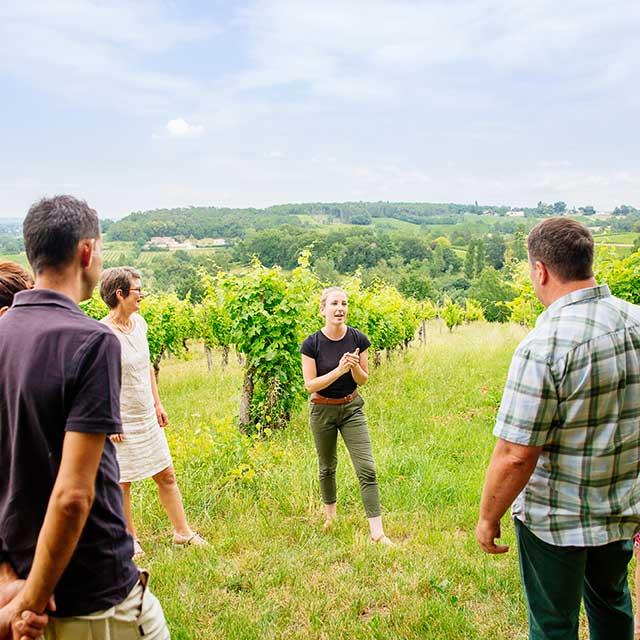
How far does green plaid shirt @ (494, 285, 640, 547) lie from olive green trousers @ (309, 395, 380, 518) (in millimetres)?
1978

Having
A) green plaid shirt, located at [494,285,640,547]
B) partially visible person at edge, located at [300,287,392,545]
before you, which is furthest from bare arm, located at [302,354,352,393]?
green plaid shirt, located at [494,285,640,547]

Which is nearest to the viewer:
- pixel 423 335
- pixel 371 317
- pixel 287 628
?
pixel 287 628

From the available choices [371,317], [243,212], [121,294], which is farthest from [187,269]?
[243,212]

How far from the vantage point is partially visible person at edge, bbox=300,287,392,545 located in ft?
13.0

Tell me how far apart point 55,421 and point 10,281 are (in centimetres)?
106

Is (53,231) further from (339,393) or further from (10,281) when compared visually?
(339,393)

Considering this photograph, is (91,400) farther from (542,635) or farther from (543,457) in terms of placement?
(542,635)

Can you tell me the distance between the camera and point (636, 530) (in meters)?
2.11

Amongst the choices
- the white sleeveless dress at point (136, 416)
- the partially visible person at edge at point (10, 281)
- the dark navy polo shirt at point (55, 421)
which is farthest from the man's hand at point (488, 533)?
the white sleeveless dress at point (136, 416)

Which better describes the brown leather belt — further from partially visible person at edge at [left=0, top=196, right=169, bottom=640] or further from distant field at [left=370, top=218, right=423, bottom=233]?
distant field at [left=370, top=218, right=423, bottom=233]

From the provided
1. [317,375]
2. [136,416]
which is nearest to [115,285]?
[136,416]

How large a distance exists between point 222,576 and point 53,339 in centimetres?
255

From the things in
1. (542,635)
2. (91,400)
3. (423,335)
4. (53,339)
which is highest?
(53,339)

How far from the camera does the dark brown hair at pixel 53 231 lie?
5.20ft
